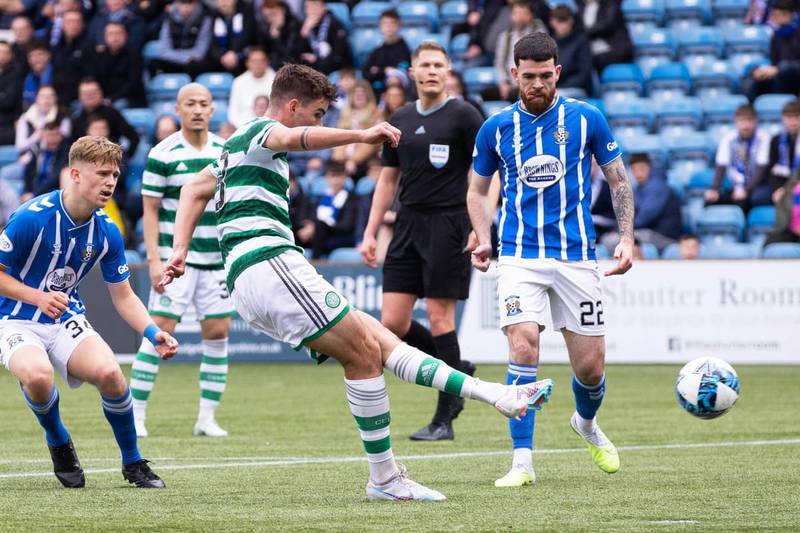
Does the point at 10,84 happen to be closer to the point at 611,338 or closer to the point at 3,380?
the point at 3,380

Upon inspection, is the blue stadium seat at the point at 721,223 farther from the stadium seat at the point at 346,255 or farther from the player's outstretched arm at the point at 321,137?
the player's outstretched arm at the point at 321,137

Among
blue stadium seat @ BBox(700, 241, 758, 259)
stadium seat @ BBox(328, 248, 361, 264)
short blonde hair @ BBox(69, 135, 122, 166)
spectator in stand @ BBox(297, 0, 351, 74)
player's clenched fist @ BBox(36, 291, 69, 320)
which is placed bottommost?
stadium seat @ BBox(328, 248, 361, 264)

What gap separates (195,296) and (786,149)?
9.19 metres

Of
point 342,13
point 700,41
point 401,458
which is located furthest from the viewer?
point 342,13

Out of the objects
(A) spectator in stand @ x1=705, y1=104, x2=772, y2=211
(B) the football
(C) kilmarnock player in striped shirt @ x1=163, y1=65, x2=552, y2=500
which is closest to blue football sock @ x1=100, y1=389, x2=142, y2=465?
(C) kilmarnock player in striped shirt @ x1=163, y1=65, x2=552, y2=500

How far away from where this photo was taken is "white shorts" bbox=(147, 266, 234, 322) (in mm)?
10531

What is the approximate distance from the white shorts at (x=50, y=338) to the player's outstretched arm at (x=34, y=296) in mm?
224

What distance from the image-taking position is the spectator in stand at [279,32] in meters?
20.3

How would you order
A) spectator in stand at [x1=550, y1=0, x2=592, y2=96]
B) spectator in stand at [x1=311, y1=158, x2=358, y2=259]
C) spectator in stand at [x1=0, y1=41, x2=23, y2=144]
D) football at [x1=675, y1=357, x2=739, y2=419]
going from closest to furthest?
1. football at [x1=675, y1=357, x2=739, y2=419]
2. spectator in stand at [x1=311, y1=158, x2=358, y2=259]
3. spectator in stand at [x1=550, y1=0, x2=592, y2=96]
4. spectator in stand at [x1=0, y1=41, x2=23, y2=144]

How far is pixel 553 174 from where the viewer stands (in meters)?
7.54

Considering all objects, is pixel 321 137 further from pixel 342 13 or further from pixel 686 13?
pixel 342 13

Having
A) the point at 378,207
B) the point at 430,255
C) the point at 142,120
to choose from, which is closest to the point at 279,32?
the point at 142,120

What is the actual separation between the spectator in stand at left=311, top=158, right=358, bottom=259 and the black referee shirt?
321 inches

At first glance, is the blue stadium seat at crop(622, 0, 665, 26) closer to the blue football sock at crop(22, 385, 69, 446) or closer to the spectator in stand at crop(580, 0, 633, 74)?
the spectator in stand at crop(580, 0, 633, 74)
